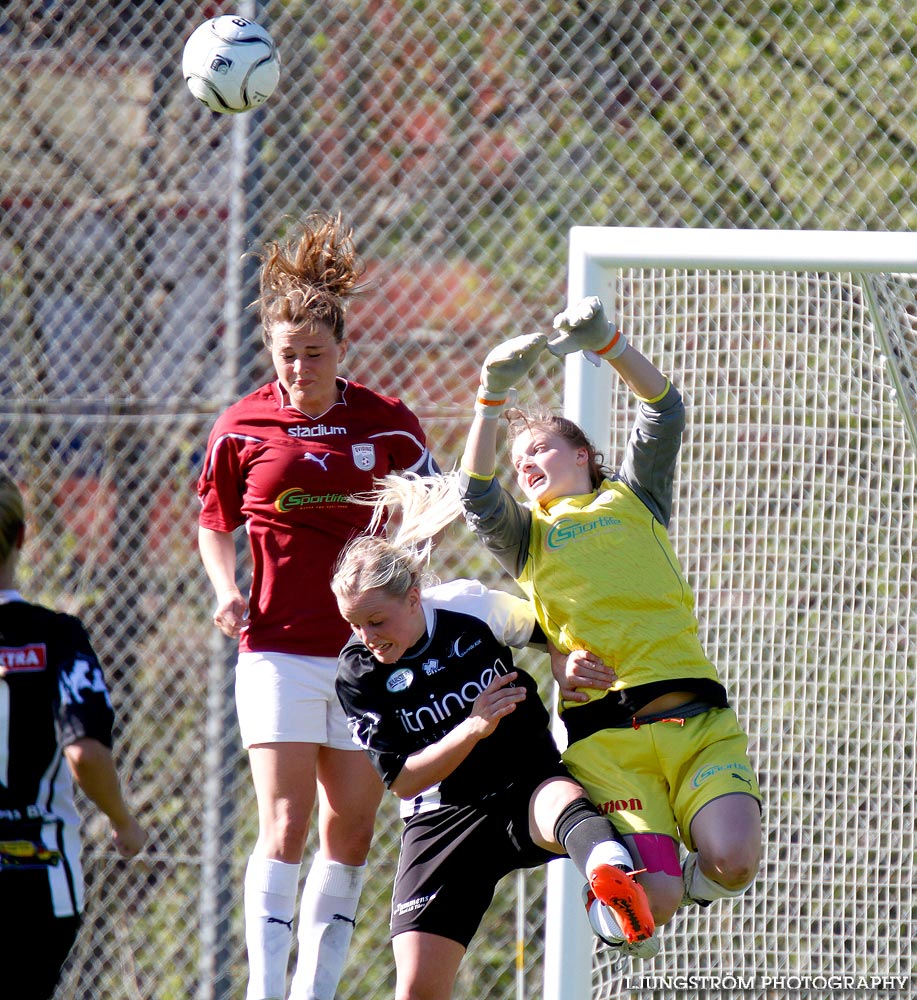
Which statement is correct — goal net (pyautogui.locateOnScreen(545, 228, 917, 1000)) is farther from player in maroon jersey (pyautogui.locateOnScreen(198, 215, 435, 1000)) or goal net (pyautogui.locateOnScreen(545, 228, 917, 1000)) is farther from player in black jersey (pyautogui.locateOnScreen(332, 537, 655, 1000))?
player in black jersey (pyautogui.locateOnScreen(332, 537, 655, 1000))

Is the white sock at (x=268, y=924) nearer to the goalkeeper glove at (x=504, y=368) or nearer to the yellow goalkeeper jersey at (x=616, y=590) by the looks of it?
the yellow goalkeeper jersey at (x=616, y=590)

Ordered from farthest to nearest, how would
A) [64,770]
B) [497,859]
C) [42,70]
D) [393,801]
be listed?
→ [42,70], [393,801], [497,859], [64,770]

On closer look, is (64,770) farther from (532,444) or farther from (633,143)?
(633,143)

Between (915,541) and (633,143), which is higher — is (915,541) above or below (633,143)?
below

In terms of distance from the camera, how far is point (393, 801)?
5246 millimetres

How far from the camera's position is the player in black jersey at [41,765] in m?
2.66

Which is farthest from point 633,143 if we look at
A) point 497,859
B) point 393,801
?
point 497,859

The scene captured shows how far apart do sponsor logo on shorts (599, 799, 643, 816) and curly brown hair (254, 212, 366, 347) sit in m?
1.41

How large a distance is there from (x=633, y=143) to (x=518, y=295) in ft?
2.59

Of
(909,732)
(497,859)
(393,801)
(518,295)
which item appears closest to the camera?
(497,859)

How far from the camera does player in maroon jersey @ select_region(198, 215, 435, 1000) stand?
3.47m

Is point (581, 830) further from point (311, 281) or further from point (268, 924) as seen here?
point (311, 281)

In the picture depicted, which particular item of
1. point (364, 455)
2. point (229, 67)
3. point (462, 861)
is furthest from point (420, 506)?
point (229, 67)

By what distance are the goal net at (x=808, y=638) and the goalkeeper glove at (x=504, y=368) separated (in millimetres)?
982
